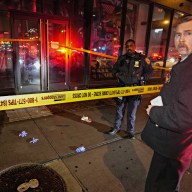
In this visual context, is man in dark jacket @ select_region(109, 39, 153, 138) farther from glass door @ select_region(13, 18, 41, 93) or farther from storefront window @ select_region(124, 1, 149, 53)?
storefront window @ select_region(124, 1, 149, 53)

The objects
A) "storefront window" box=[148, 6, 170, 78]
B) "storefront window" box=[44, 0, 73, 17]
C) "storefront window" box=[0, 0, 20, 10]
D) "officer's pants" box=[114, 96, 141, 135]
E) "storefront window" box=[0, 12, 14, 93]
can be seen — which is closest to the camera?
"officer's pants" box=[114, 96, 141, 135]

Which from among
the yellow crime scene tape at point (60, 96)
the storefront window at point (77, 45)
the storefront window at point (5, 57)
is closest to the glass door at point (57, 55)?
the storefront window at point (77, 45)

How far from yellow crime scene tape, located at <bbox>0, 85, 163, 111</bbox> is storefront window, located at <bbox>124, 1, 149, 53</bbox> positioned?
19.1 feet

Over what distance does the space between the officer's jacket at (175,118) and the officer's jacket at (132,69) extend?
2217 mm

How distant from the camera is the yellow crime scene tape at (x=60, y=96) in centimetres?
285

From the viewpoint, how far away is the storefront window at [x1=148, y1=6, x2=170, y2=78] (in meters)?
10.0

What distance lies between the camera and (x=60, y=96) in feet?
10.9

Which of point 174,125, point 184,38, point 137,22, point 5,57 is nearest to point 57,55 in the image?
point 5,57

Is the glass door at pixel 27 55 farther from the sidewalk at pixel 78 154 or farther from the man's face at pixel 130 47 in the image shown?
the man's face at pixel 130 47

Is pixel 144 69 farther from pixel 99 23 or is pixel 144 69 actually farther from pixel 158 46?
pixel 158 46

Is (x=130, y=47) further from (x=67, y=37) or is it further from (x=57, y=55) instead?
(x=57, y=55)

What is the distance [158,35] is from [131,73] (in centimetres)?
820

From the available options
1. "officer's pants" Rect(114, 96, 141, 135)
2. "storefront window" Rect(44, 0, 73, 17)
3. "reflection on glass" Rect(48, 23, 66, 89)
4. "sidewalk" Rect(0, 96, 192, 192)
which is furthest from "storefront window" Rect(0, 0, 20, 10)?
"officer's pants" Rect(114, 96, 141, 135)

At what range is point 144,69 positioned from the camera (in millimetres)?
3996
